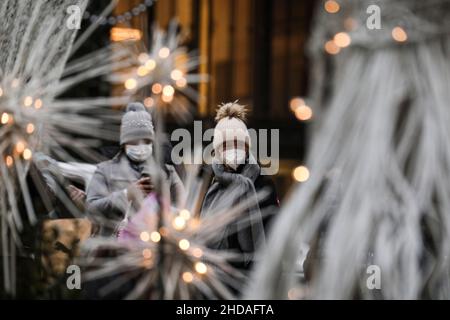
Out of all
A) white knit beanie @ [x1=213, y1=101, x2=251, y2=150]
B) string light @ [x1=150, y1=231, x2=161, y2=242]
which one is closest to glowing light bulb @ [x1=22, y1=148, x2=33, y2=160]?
string light @ [x1=150, y1=231, x2=161, y2=242]

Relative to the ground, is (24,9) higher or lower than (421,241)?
higher

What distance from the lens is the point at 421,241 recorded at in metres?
3.33

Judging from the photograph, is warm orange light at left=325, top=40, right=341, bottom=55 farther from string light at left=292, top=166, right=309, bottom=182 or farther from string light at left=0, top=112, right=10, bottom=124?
string light at left=0, top=112, right=10, bottom=124

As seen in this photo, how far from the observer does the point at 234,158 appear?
414 cm

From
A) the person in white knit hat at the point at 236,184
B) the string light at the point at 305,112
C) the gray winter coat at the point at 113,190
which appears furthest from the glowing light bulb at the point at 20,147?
the string light at the point at 305,112

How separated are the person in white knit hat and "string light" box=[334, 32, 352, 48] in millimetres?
944

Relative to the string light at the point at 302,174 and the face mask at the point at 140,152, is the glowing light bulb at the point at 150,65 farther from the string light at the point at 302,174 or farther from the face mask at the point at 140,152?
the string light at the point at 302,174

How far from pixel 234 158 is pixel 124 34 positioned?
37.8 inches

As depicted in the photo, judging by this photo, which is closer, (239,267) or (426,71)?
(426,71)

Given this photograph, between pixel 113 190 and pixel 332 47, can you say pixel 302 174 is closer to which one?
pixel 332 47

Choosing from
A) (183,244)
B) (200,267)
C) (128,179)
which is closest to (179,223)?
(183,244)

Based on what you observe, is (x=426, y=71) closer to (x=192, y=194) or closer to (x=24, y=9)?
(x=192, y=194)
